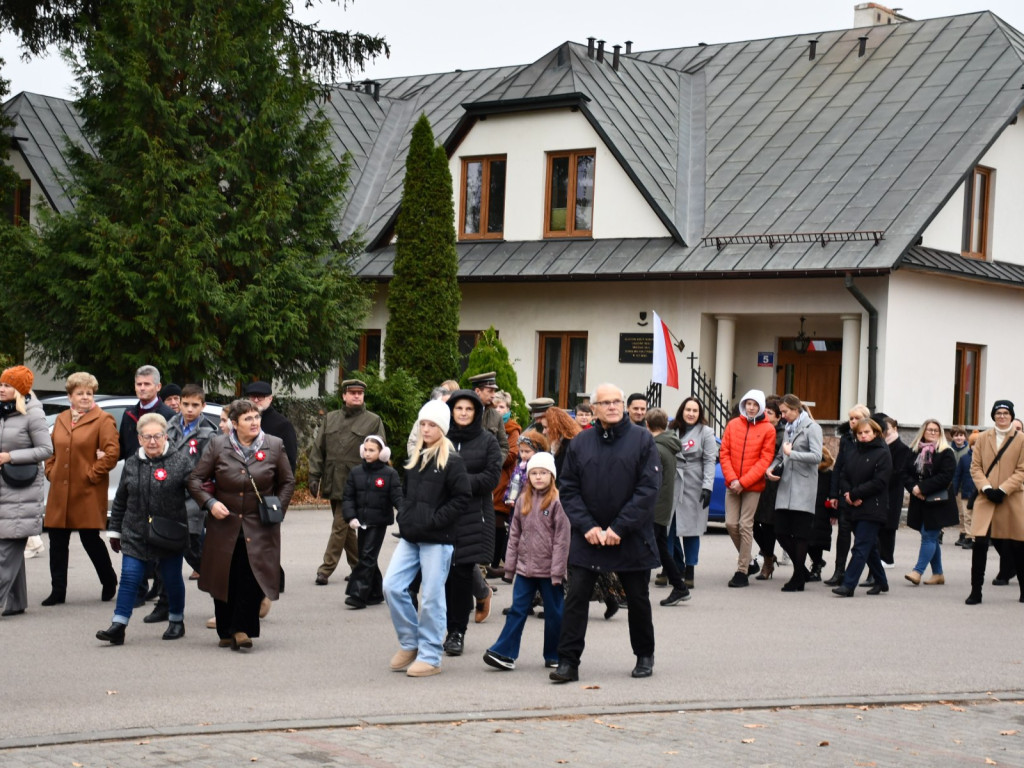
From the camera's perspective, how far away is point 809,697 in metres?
8.98

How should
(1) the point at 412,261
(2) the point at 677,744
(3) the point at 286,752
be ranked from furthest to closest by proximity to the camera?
(1) the point at 412,261 < (2) the point at 677,744 < (3) the point at 286,752

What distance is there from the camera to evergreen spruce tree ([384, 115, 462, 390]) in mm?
27062

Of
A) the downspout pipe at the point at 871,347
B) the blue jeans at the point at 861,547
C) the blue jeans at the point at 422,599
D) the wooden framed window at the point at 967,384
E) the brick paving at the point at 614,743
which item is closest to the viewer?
the brick paving at the point at 614,743

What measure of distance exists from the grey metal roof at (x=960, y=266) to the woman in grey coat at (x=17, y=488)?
53.9ft

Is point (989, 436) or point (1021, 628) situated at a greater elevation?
point (989, 436)

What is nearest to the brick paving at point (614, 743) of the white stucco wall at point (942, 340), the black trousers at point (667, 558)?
the black trousers at point (667, 558)

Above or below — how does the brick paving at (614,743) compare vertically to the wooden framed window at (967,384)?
below

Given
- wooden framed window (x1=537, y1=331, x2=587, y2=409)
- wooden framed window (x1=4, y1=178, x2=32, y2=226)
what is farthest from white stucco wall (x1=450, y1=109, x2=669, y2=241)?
wooden framed window (x1=4, y1=178, x2=32, y2=226)

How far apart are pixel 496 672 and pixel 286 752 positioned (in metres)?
2.68

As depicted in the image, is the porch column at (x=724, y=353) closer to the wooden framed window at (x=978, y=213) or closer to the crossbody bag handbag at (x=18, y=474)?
the wooden framed window at (x=978, y=213)

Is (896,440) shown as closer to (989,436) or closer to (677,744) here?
(989,436)

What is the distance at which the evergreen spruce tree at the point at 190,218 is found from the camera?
22.7 metres

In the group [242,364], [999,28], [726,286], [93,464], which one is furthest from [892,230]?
[93,464]

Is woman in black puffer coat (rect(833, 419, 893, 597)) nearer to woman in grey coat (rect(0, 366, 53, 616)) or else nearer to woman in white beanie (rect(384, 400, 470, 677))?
woman in white beanie (rect(384, 400, 470, 677))
